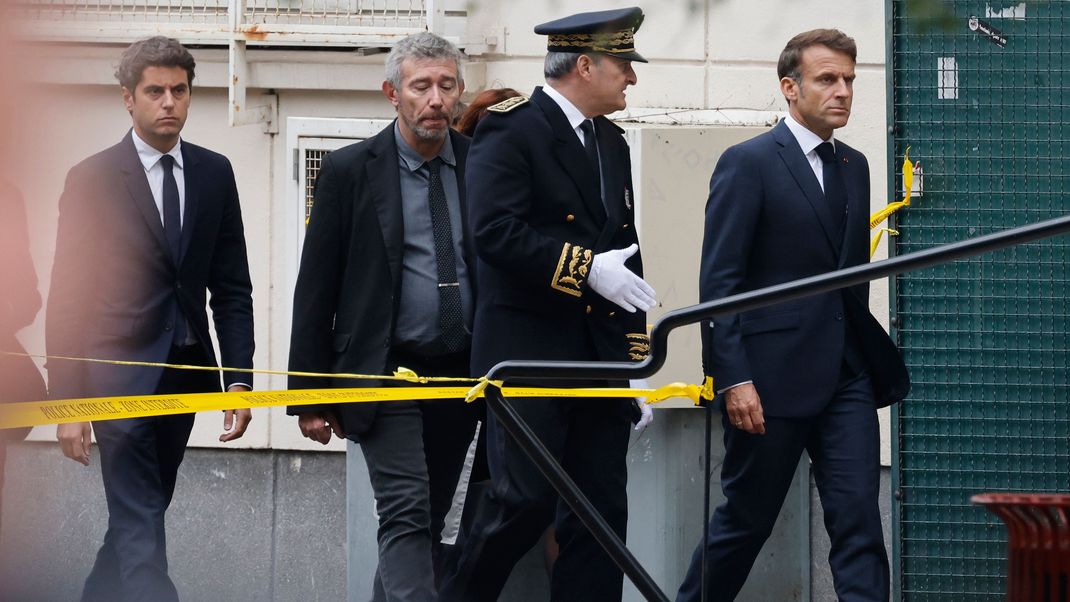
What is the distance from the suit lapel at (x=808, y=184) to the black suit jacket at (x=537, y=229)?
58cm

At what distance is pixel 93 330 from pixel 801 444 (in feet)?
7.50

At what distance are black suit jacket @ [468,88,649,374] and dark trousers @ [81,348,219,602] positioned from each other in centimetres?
113

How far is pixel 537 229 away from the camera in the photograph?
480 cm

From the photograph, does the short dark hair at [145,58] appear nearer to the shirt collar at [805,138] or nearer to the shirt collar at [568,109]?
the shirt collar at [568,109]

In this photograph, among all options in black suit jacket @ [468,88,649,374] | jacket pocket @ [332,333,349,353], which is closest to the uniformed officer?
black suit jacket @ [468,88,649,374]

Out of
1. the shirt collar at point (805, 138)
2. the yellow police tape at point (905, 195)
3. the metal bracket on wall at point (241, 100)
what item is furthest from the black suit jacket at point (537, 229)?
the metal bracket on wall at point (241, 100)

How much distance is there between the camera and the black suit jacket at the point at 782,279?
489 cm

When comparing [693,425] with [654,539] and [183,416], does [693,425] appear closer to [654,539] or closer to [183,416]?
[654,539]

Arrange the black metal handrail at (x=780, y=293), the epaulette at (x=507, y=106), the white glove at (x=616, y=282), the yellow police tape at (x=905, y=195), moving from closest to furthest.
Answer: the black metal handrail at (x=780, y=293), the white glove at (x=616, y=282), the epaulette at (x=507, y=106), the yellow police tape at (x=905, y=195)

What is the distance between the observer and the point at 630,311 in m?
4.67

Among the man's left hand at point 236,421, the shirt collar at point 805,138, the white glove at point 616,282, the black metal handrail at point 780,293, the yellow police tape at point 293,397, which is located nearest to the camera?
the black metal handrail at point 780,293

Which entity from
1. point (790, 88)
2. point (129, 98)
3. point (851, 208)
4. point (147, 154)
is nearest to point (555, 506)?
point (851, 208)

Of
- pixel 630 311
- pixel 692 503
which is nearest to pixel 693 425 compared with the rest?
pixel 692 503

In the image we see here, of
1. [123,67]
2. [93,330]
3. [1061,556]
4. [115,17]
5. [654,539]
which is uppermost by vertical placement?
[115,17]
